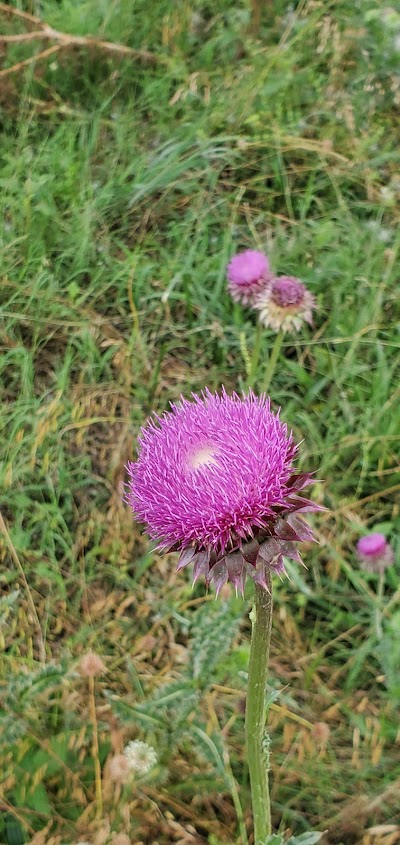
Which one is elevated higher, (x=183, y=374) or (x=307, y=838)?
(x=183, y=374)

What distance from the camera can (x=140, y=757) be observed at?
1.86 meters

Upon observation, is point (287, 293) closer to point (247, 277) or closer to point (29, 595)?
point (247, 277)

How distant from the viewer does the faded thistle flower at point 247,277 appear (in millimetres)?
2695

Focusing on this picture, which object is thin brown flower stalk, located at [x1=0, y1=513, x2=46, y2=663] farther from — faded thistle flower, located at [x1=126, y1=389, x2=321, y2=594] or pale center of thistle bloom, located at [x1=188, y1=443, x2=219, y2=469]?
pale center of thistle bloom, located at [x1=188, y1=443, x2=219, y2=469]

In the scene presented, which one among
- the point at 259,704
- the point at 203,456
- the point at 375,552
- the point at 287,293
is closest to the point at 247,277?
the point at 287,293

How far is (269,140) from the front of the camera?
3443 mm

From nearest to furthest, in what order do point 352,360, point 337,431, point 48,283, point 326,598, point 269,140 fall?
point 326,598
point 337,431
point 352,360
point 48,283
point 269,140

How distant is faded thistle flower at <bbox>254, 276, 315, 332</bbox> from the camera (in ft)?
8.34

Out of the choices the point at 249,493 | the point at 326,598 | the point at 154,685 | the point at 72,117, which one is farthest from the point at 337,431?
the point at 72,117

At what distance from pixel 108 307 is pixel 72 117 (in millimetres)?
1087

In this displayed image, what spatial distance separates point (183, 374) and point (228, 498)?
1547 millimetres

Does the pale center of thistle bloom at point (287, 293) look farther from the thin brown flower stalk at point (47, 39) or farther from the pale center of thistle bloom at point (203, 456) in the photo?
the thin brown flower stalk at point (47, 39)

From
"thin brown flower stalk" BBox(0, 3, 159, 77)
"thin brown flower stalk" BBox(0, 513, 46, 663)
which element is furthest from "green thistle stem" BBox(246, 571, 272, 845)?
"thin brown flower stalk" BBox(0, 3, 159, 77)

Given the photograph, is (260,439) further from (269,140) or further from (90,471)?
(269,140)
